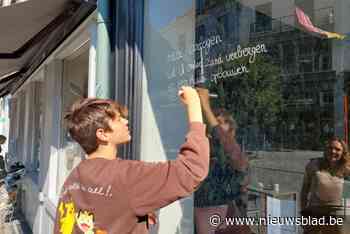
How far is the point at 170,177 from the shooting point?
1269 mm

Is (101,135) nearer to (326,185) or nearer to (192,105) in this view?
(192,105)

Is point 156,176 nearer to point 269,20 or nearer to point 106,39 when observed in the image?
point 269,20

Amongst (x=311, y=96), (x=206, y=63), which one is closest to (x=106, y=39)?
(x=206, y=63)

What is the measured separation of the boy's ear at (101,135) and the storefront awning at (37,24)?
1786 mm

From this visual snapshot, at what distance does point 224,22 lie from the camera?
2154mm

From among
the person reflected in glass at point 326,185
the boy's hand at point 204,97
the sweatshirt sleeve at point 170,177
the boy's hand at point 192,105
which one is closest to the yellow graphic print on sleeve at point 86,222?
the sweatshirt sleeve at point 170,177

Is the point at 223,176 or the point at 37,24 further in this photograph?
the point at 37,24

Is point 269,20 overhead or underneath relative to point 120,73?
overhead

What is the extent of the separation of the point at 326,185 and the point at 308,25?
1.98ft

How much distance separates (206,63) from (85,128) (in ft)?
3.42

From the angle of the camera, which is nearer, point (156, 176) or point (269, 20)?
point (156, 176)

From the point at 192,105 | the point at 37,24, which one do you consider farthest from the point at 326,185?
the point at 37,24

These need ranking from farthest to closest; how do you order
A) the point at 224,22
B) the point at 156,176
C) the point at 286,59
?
1. the point at 224,22
2. the point at 286,59
3. the point at 156,176

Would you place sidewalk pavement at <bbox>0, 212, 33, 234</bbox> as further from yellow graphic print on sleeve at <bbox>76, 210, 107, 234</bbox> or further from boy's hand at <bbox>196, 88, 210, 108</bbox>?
yellow graphic print on sleeve at <bbox>76, 210, 107, 234</bbox>
